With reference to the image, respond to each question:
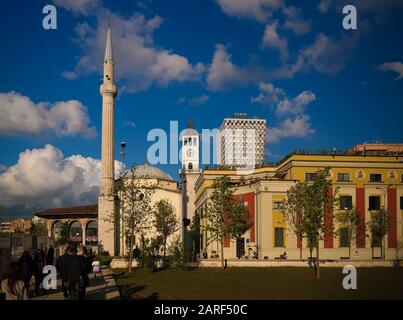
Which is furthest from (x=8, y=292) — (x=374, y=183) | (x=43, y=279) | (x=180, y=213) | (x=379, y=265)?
(x=180, y=213)

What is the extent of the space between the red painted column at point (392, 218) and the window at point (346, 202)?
421 centimetres

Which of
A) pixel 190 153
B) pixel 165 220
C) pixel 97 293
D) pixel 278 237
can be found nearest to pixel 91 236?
pixel 190 153

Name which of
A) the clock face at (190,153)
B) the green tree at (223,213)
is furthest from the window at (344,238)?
the clock face at (190,153)

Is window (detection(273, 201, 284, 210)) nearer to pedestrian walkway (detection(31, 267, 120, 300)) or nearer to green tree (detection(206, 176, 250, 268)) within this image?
green tree (detection(206, 176, 250, 268))

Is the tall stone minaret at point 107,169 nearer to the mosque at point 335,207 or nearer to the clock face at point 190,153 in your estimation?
the mosque at point 335,207

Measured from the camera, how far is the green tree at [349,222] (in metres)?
42.8

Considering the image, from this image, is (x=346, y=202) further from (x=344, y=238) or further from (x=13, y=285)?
(x=13, y=285)

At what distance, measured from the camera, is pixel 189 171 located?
86.4 m

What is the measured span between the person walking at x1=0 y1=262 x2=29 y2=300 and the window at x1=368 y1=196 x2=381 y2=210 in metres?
42.0

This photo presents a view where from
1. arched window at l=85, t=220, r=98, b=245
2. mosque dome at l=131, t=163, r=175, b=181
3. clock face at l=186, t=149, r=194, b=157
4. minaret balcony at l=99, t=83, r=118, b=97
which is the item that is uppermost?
minaret balcony at l=99, t=83, r=118, b=97

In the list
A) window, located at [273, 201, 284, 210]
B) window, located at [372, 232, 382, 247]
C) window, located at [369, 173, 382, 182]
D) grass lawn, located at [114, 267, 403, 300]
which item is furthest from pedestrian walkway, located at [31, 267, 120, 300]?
window, located at [369, 173, 382, 182]

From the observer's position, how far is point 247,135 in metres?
197

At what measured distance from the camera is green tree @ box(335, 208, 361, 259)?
140ft
